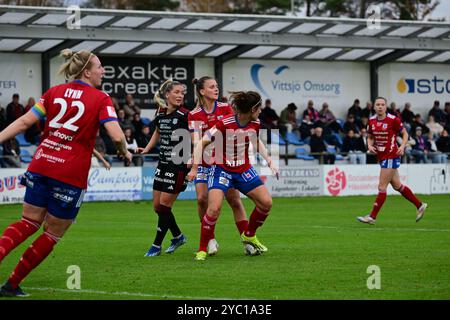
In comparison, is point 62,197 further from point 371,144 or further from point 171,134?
point 371,144

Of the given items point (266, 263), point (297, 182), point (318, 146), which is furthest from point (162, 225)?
point (318, 146)

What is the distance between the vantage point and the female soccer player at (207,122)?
13.0 metres

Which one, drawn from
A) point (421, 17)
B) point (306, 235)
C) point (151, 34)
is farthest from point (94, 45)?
point (421, 17)

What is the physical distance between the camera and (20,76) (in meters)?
31.9

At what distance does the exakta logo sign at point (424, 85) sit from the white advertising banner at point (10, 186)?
18.6 meters

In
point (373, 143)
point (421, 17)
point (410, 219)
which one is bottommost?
point (410, 219)

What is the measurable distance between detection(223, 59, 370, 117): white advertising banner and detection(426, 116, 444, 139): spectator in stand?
2.89 metres

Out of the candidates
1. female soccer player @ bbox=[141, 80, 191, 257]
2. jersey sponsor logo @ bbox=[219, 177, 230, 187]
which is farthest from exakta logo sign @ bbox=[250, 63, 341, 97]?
jersey sponsor logo @ bbox=[219, 177, 230, 187]

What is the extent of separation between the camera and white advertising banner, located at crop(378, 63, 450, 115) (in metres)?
39.3

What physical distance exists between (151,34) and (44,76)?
13.6ft

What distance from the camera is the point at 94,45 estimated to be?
31.2 m

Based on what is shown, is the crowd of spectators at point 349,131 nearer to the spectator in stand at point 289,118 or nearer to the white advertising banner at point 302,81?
the spectator in stand at point 289,118

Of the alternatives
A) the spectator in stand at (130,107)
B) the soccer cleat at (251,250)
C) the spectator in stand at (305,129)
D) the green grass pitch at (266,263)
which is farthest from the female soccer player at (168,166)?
the spectator in stand at (305,129)

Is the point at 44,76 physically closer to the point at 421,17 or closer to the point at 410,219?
the point at 410,219
